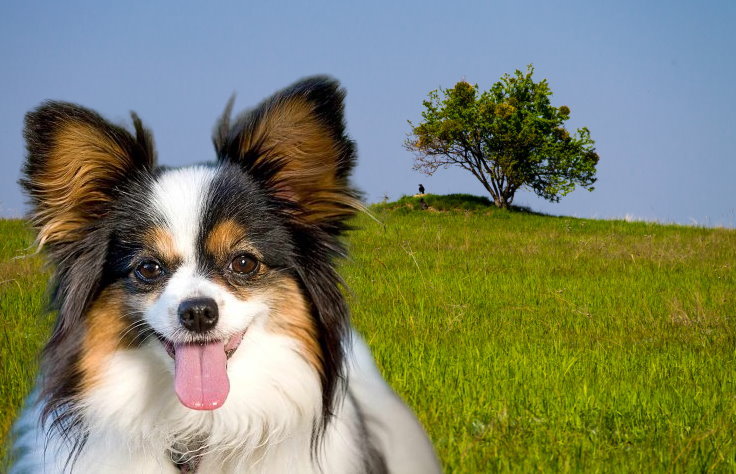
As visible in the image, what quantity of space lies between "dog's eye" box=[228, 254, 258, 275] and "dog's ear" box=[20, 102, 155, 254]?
62cm

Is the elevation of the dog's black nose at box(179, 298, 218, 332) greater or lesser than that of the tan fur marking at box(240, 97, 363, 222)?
lesser

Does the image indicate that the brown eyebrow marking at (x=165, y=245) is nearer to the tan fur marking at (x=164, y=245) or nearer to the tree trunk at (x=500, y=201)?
the tan fur marking at (x=164, y=245)

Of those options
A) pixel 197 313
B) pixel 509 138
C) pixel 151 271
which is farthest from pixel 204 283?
pixel 509 138

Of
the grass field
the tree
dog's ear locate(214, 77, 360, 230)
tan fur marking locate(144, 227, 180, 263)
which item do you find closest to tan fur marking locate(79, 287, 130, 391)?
tan fur marking locate(144, 227, 180, 263)

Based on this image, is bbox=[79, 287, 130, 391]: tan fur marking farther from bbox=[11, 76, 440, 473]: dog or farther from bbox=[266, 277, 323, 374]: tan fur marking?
bbox=[266, 277, 323, 374]: tan fur marking

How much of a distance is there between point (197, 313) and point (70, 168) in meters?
0.89

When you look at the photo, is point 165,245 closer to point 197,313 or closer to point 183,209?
point 183,209

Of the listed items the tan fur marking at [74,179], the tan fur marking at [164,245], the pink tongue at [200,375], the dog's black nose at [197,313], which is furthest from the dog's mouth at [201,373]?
the tan fur marking at [74,179]

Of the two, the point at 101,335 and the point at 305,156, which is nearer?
the point at 101,335

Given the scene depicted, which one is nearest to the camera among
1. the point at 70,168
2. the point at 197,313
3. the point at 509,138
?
the point at 197,313

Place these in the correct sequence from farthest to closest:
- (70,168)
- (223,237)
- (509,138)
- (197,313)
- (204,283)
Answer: (509,138), (70,168), (223,237), (204,283), (197,313)

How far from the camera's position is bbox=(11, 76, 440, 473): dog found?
115 inches

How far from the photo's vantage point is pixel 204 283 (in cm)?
282

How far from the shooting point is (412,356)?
584 centimetres
